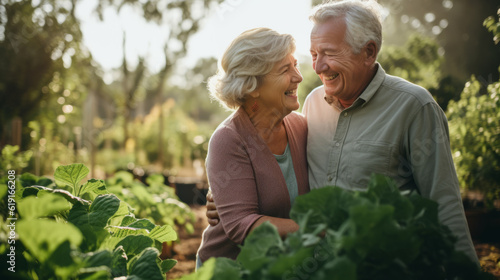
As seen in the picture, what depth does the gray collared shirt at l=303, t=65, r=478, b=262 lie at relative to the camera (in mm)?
1725

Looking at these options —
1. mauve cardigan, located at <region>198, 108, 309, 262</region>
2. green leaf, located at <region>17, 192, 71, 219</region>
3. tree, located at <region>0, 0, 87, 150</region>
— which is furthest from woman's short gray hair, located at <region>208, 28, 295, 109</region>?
tree, located at <region>0, 0, 87, 150</region>

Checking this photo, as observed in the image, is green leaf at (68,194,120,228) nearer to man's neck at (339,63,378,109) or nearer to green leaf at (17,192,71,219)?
green leaf at (17,192,71,219)

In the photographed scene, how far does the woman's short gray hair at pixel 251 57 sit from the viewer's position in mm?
2074

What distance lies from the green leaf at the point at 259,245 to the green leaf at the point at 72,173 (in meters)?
0.99

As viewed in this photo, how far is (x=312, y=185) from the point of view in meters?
2.13

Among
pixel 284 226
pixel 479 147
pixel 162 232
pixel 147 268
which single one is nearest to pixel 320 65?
pixel 284 226

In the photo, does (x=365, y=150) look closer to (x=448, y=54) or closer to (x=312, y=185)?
(x=312, y=185)

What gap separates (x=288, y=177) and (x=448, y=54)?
19.7 metres

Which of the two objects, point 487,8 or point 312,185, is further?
point 487,8

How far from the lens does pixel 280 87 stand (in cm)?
213

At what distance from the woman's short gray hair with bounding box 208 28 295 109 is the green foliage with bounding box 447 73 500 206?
2680 millimetres

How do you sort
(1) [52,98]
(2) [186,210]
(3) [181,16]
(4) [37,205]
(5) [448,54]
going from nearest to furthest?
1. (4) [37,205]
2. (2) [186,210]
3. (1) [52,98]
4. (3) [181,16]
5. (5) [448,54]

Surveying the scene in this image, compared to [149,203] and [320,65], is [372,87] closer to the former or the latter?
[320,65]

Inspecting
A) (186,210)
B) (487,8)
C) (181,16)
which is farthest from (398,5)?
(186,210)
